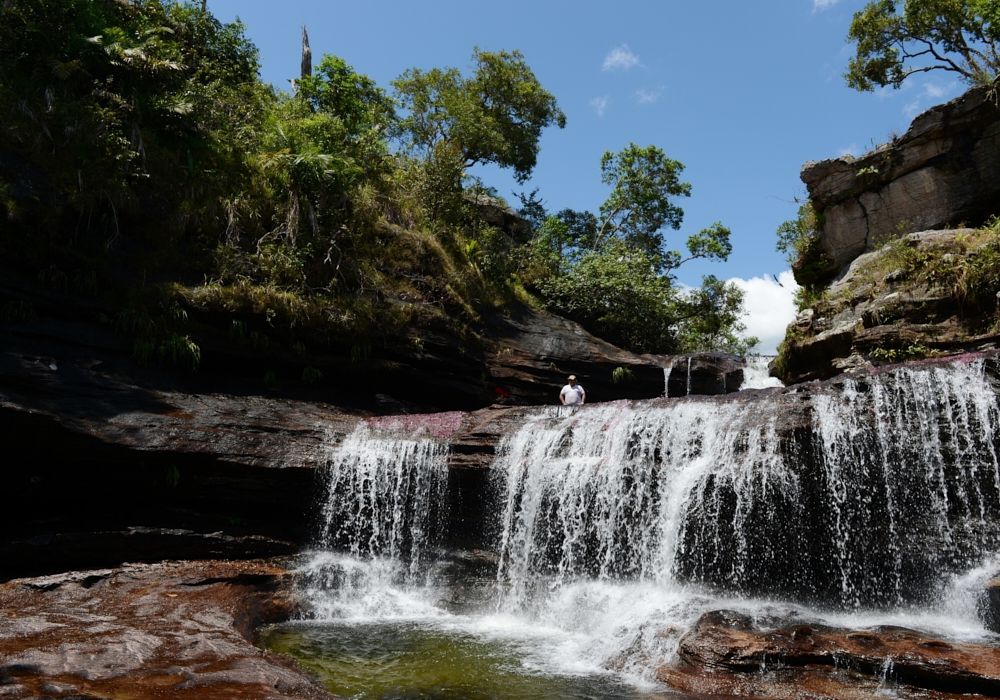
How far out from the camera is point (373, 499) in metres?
12.6

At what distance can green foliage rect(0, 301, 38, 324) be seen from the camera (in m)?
11.5

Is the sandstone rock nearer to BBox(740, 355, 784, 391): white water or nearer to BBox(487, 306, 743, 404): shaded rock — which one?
BBox(740, 355, 784, 391): white water

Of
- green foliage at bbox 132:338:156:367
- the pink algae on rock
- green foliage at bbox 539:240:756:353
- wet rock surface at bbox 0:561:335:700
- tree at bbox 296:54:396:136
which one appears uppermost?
tree at bbox 296:54:396:136

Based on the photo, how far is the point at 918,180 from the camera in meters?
17.5

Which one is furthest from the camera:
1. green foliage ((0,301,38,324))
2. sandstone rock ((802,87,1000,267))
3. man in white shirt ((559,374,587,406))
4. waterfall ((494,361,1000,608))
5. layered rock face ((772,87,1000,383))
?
sandstone rock ((802,87,1000,267))

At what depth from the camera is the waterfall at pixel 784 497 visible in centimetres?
927

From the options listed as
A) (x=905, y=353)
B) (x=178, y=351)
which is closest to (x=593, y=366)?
(x=905, y=353)

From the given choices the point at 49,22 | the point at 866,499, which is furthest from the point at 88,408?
the point at 866,499

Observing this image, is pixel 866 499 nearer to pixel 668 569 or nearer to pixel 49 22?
pixel 668 569

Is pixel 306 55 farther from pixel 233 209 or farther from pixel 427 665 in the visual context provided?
→ pixel 427 665

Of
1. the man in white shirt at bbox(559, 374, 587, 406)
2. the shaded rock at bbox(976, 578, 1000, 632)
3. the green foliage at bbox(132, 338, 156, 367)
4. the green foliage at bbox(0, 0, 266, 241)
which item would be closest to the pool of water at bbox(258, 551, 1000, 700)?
the shaded rock at bbox(976, 578, 1000, 632)

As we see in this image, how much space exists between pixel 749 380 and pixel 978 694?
1372 centimetres

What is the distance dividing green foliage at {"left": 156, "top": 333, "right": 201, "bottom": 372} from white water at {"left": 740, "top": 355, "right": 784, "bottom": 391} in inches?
585

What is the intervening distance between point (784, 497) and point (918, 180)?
1238 centimetres
